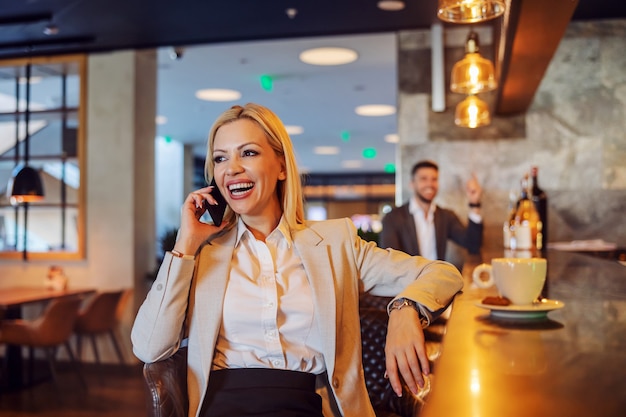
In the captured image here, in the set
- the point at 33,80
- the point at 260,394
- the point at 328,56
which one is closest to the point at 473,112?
the point at 328,56

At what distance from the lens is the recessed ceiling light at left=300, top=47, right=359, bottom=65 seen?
6.13 metres

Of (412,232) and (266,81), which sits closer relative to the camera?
(412,232)

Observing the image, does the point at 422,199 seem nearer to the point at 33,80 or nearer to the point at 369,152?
the point at 33,80

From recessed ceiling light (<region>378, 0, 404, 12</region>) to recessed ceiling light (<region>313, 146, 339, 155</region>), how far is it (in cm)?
931

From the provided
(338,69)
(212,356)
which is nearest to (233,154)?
(212,356)

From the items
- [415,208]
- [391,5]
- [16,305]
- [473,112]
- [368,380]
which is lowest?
[16,305]

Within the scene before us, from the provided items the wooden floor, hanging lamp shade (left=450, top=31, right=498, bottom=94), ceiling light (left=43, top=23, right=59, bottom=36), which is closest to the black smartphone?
hanging lamp shade (left=450, top=31, right=498, bottom=94)

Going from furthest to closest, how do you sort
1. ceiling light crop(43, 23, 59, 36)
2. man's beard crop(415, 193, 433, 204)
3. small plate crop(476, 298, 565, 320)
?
ceiling light crop(43, 23, 59, 36) → man's beard crop(415, 193, 433, 204) → small plate crop(476, 298, 565, 320)

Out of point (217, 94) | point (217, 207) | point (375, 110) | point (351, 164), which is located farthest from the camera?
point (351, 164)

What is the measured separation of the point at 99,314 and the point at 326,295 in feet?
13.5

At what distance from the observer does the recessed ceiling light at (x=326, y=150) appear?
46.1ft

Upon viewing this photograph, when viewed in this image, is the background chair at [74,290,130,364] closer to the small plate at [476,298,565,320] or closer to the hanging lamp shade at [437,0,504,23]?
the hanging lamp shade at [437,0,504,23]

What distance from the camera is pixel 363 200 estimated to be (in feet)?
67.9

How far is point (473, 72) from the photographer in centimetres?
329
